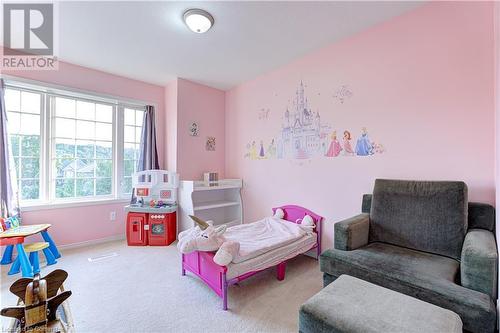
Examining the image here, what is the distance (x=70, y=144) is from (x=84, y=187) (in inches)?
25.5

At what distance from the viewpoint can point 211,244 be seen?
6.56 feet

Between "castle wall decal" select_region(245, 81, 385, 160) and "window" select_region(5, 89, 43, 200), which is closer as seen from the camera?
"castle wall decal" select_region(245, 81, 385, 160)

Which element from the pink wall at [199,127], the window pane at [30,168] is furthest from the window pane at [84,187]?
the pink wall at [199,127]

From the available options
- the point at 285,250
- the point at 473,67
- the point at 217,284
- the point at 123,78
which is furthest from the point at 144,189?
the point at 473,67

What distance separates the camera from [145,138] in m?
3.70

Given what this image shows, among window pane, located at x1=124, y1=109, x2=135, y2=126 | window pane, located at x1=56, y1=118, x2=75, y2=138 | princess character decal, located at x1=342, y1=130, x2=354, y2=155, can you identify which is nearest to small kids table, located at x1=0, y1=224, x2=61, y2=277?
window pane, located at x1=56, y1=118, x2=75, y2=138

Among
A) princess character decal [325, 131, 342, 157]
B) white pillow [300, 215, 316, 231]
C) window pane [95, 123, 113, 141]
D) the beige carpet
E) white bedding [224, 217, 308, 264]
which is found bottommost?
the beige carpet

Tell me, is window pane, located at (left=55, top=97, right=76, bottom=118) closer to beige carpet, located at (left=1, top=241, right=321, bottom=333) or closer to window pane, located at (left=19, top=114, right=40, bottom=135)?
window pane, located at (left=19, top=114, right=40, bottom=135)

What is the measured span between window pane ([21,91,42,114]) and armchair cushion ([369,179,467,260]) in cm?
422

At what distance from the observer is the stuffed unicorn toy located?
6.10 ft

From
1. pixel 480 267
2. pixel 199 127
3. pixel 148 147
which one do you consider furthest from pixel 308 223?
pixel 148 147

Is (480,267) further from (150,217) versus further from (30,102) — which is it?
(30,102)

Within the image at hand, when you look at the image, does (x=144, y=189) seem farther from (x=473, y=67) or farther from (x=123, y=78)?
(x=473, y=67)

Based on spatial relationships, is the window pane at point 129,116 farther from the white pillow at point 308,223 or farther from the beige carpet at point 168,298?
the white pillow at point 308,223
